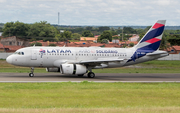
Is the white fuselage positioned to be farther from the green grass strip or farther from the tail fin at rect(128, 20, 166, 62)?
the green grass strip

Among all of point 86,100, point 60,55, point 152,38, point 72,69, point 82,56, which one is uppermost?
point 152,38

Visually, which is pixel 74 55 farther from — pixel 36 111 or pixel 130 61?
pixel 36 111

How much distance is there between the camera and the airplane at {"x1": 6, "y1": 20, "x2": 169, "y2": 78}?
118ft

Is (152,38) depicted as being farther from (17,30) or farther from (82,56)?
(17,30)

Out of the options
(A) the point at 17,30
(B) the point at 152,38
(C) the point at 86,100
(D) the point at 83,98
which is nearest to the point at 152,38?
(B) the point at 152,38

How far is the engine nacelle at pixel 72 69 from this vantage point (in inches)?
1393

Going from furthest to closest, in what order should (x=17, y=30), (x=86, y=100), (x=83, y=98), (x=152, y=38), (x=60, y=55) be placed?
(x=17, y=30) < (x=152, y=38) < (x=60, y=55) < (x=83, y=98) < (x=86, y=100)

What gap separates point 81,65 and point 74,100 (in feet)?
59.7

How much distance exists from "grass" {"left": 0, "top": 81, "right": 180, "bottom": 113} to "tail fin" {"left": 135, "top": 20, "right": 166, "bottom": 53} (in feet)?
60.5

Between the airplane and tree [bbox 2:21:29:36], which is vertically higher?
tree [bbox 2:21:29:36]

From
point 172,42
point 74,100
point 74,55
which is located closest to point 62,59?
point 74,55

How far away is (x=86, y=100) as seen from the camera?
61.1ft

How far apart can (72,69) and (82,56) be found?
3.68 meters

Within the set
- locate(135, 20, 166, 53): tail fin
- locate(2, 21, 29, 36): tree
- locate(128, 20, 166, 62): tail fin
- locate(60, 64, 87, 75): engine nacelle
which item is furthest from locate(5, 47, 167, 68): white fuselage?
locate(2, 21, 29, 36): tree
